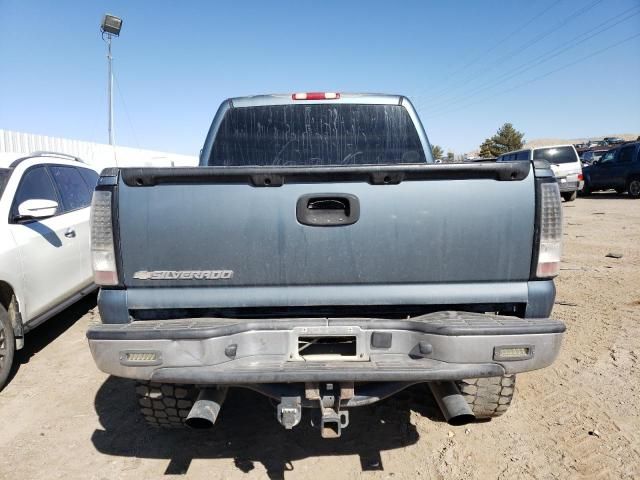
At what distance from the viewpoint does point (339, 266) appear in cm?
216

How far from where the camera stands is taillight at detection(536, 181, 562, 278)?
2119 millimetres

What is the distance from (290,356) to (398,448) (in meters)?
1.16

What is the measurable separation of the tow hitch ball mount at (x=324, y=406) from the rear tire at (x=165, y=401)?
0.73m

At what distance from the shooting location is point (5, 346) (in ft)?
11.4

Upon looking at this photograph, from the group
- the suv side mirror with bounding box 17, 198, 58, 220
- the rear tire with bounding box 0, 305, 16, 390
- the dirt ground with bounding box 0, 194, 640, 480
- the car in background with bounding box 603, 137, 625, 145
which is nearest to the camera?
the dirt ground with bounding box 0, 194, 640, 480

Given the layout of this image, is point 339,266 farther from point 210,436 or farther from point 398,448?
point 210,436

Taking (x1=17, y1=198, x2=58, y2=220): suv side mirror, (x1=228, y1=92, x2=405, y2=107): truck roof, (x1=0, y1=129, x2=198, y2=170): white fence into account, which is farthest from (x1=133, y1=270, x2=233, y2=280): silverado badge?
(x1=0, y1=129, x2=198, y2=170): white fence

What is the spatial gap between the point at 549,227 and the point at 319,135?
2.04 meters

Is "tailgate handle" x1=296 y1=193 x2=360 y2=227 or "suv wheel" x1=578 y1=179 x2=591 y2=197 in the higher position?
"tailgate handle" x1=296 y1=193 x2=360 y2=227

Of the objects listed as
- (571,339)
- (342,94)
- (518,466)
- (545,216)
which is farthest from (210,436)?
(571,339)

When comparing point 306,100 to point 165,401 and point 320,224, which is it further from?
point 165,401

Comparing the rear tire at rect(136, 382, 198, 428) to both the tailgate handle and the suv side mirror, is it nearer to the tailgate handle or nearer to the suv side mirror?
the tailgate handle

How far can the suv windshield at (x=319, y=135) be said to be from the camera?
11.6 ft

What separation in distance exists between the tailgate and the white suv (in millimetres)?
2183
